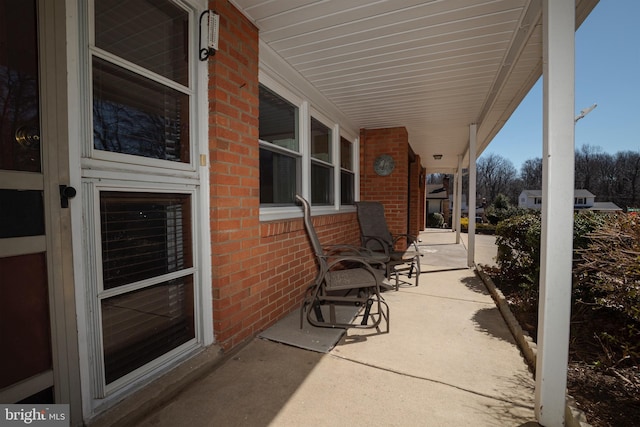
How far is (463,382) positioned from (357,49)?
2.85 metres

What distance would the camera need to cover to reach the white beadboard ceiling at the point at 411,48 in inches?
82.3

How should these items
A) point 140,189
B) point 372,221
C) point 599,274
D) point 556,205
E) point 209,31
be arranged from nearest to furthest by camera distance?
point 556,205 → point 140,189 → point 209,31 → point 599,274 → point 372,221

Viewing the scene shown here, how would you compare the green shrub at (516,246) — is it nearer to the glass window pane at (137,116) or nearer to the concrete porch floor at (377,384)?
the concrete porch floor at (377,384)

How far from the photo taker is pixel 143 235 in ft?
5.49

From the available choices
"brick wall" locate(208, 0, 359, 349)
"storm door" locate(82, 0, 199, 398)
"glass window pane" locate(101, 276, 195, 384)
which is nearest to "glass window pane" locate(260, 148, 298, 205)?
"brick wall" locate(208, 0, 359, 349)

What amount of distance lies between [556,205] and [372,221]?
3.23 meters

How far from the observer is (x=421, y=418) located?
5.03ft

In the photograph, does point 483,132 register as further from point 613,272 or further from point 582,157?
point 582,157

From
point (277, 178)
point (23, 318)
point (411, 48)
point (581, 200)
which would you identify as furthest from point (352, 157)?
point (581, 200)

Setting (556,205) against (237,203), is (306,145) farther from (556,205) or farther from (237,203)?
(556,205)

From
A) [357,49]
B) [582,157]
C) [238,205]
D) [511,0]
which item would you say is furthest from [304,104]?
[582,157]

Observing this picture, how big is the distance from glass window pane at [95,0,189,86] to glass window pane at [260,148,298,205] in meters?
1.09

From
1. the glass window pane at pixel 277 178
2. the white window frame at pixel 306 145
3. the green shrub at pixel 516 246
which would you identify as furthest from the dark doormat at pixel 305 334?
the green shrub at pixel 516 246

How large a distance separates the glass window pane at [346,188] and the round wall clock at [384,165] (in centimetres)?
57
